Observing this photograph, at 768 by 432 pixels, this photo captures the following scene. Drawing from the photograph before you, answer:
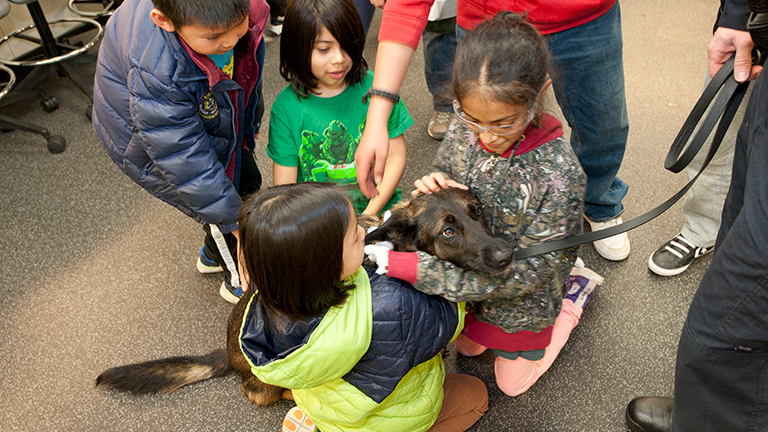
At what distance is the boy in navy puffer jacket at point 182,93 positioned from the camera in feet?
4.94

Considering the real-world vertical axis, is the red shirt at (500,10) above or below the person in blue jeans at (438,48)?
above

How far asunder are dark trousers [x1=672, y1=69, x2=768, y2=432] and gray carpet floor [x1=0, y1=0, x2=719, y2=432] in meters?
0.64


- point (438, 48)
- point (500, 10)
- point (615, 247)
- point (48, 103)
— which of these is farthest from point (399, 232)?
point (48, 103)

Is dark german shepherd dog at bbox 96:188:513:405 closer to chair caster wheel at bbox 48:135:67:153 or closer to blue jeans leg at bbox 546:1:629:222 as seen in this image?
blue jeans leg at bbox 546:1:629:222

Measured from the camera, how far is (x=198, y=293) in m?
2.38

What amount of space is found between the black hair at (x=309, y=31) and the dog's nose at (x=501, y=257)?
954 millimetres

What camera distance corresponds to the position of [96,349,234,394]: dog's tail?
1916 millimetres

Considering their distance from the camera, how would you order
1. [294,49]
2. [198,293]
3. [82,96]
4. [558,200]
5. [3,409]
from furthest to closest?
1. [82,96]
2. [198,293]
3. [3,409]
4. [294,49]
5. [558,200]

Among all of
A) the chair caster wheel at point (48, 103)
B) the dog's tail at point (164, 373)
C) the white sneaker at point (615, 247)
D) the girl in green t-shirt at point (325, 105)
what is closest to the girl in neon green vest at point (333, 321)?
the dog's tail at point (164, 373)

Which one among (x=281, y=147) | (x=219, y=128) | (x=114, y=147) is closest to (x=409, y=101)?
(x=281, y=147)

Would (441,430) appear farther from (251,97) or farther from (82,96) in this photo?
(82,96)

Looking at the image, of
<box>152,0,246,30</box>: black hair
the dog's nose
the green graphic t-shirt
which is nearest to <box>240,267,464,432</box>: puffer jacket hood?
the dog's nose

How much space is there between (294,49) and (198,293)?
1213 mm

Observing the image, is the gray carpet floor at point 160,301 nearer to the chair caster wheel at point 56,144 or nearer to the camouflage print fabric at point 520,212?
the chair caster wheel at point 56,144
